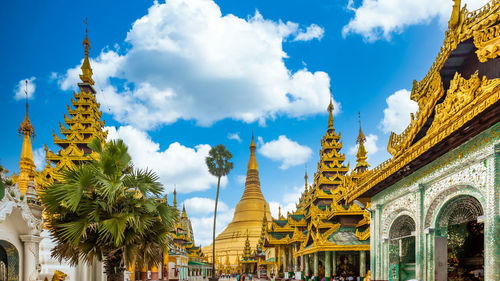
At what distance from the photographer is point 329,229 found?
2664 centimetres

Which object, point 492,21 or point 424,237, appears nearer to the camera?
point 492,21

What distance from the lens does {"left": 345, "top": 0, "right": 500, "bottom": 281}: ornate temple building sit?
834 centimetres

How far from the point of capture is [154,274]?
37.7 metres

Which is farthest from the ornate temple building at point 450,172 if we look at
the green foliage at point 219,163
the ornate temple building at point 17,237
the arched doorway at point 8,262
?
the green foliage at point 219,163

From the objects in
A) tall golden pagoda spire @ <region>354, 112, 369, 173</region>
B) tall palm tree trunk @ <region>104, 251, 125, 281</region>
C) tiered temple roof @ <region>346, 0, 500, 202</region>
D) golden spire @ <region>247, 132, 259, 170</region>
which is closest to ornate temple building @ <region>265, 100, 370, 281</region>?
tall golden pagoda spire @ <region>354, 112, 369, 173</region>

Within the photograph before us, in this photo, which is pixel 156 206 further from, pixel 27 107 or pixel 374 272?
pixel 27 107

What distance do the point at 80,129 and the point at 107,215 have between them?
23876 millimetres

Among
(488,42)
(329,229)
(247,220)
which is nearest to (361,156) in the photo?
(329,229)

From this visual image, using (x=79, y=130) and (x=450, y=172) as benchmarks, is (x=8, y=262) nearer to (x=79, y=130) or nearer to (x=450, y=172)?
(x=450, y=172)

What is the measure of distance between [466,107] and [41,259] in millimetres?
14602

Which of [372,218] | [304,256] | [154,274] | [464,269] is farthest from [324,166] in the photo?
[464,269]

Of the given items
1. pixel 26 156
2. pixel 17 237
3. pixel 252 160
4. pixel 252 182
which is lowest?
pixel 17 237

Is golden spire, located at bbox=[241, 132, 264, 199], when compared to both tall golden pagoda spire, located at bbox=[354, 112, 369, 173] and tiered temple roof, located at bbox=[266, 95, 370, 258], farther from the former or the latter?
tall golden pagoda spire, located at bbox=[354, 112, 369, 173]

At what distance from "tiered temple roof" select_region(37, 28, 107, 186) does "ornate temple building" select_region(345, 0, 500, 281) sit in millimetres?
22637
